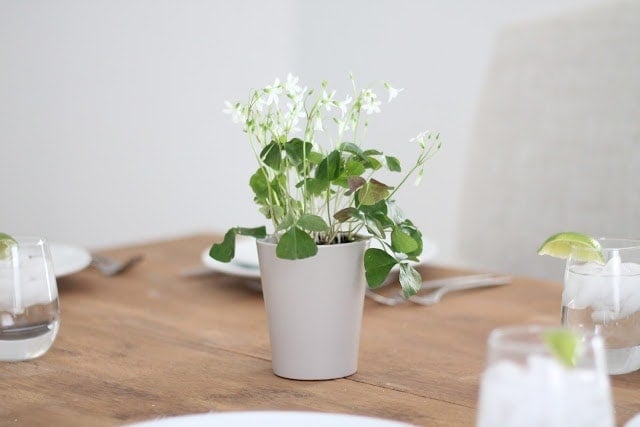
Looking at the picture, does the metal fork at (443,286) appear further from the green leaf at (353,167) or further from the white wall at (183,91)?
the white wall at (183,91)

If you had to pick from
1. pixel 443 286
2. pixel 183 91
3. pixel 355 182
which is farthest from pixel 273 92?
pixel 183 91

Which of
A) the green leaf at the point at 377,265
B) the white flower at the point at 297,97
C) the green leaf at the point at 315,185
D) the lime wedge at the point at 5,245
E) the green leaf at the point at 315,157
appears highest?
the white flower at the point at 297,97

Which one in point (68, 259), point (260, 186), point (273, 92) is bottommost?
point (68, 259)

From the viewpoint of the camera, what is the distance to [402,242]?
894 mm

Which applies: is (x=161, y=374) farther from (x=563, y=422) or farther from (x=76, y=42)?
(x=76, y=42)

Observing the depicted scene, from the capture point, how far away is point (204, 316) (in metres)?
1.22

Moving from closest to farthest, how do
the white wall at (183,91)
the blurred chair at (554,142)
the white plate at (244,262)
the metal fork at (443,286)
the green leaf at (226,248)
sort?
the green leaf at (226,248)
the metal fork at (443,286)
the white plate at (244,262)
the blurred chair at (554,142)
the white wall at (183,91)

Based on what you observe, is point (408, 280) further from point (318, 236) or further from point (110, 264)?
point (110, 264)

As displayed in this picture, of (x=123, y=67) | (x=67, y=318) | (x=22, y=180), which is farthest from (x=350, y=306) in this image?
(x=123, y=67)

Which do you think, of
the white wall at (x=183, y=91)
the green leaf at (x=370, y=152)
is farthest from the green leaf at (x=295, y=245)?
the white wall at (x=183, y=91)

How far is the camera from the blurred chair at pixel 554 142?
190 centimetres

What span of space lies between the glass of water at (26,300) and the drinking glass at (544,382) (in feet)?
1.99

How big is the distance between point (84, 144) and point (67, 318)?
2.49 metres

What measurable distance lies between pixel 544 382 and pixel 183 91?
372 cm
